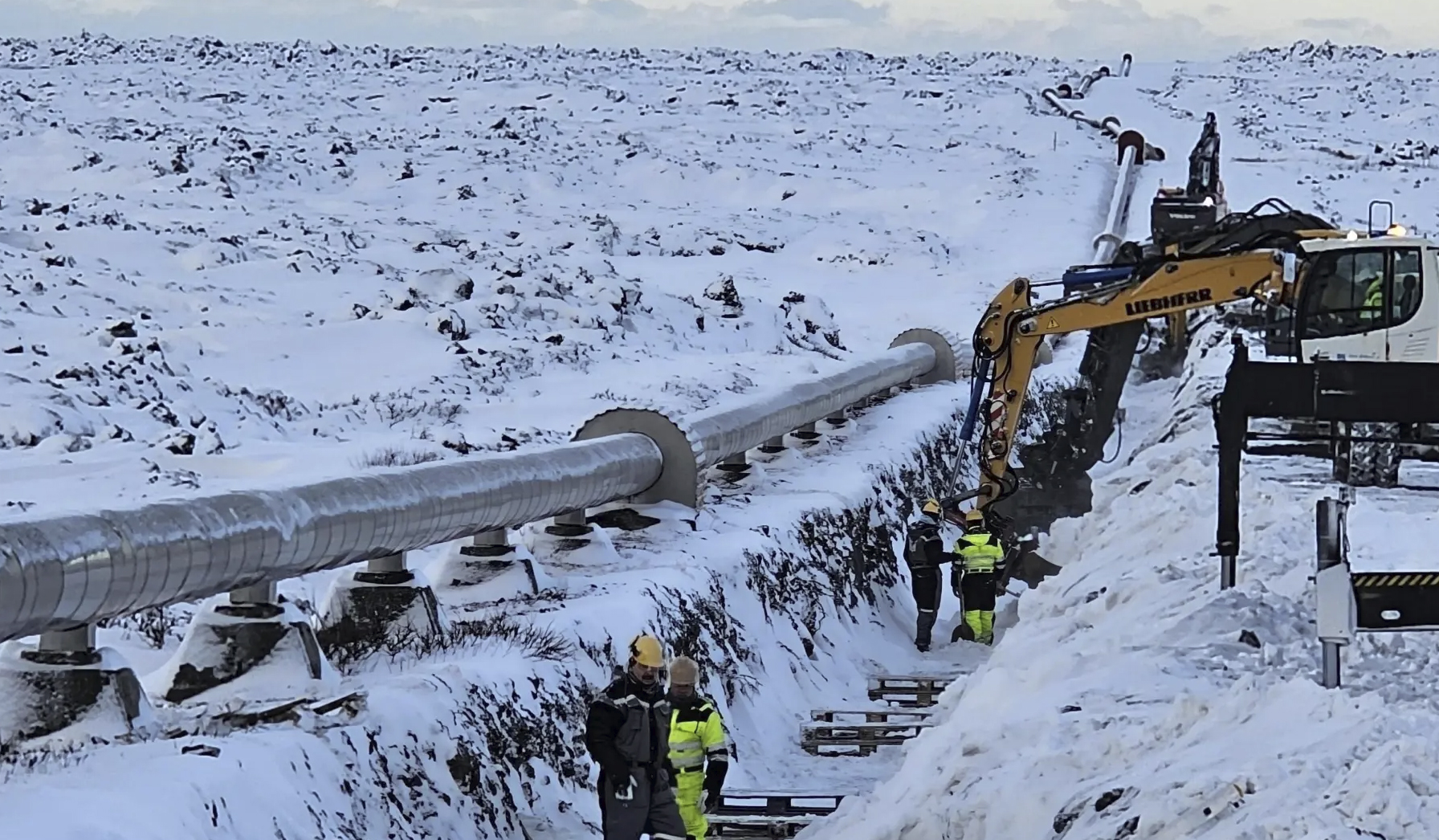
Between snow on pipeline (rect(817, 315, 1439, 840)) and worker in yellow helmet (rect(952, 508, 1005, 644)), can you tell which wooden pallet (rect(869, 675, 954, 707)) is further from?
worker in yellow helmet (rect(952, 508, 1005, 644))

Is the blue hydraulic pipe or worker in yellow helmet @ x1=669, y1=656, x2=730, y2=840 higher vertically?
worker in yellow helmet @ x1=669, y1=656, x2=730, y2=840

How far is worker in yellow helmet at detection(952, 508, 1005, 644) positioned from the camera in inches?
630

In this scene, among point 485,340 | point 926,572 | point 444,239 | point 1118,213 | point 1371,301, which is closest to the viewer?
point 926,572

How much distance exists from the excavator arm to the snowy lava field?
47.6 inches

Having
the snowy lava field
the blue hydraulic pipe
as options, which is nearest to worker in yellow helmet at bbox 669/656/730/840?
the snowy lava field

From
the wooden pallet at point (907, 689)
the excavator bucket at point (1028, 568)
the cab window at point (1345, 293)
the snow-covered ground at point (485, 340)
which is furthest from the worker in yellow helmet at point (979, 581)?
the cab window at point (1345, 293)

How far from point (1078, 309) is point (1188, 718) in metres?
11.6

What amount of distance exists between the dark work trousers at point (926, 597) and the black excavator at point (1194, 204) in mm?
12970

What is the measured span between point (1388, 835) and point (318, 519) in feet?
16.4

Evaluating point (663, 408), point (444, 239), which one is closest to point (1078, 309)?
point (663, 408)

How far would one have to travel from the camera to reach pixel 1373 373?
974 cm

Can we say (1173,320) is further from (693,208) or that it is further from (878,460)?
(693,208)

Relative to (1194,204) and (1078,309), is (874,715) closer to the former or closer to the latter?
(1078,309)

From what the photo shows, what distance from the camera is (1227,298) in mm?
17891
